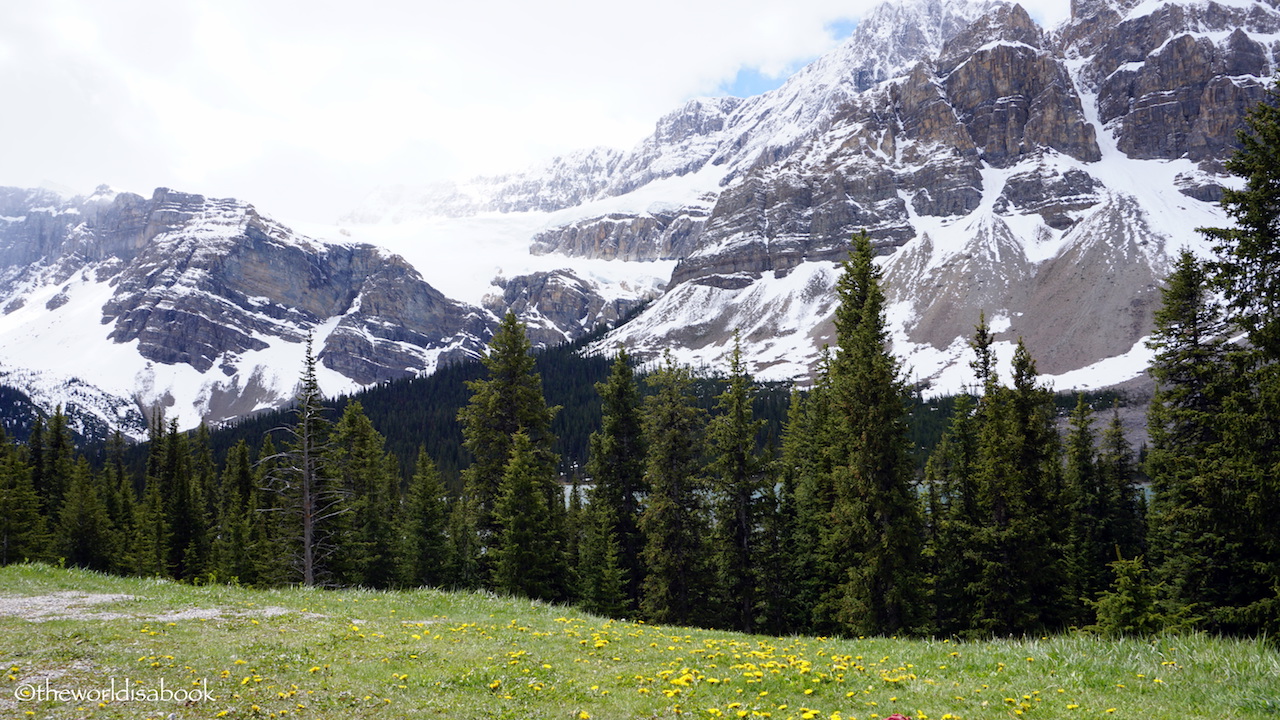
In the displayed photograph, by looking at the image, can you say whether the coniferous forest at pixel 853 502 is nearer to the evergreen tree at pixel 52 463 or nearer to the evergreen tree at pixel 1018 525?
the evergreen tree at pixel 1018 525

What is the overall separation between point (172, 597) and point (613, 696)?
13.5 metres

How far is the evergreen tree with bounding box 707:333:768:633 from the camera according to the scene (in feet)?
106

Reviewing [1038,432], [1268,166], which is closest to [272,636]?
[1268,166]

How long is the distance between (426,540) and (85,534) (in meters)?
28.5

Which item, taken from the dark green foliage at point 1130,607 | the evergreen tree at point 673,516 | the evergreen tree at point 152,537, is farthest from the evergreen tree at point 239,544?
the dark green foliage at point 1130,607

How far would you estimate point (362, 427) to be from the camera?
4716 centimetres

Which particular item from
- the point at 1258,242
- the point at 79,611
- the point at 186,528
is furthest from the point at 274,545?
the point at 1258,242

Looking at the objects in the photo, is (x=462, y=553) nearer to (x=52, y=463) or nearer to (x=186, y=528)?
(x=186, y=528)

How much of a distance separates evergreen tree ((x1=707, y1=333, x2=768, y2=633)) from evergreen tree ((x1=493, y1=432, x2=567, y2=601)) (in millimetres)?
8019

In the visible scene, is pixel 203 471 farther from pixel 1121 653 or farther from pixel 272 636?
pixel 1121 653

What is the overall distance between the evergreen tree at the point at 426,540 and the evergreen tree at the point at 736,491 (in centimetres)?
2056

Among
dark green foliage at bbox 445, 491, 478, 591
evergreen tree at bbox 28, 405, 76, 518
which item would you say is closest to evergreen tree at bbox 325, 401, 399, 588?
dark green foliage at bbox 445, 491, 478, 591

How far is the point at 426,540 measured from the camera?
44.2 meters

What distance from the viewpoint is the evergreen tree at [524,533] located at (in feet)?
99.8
